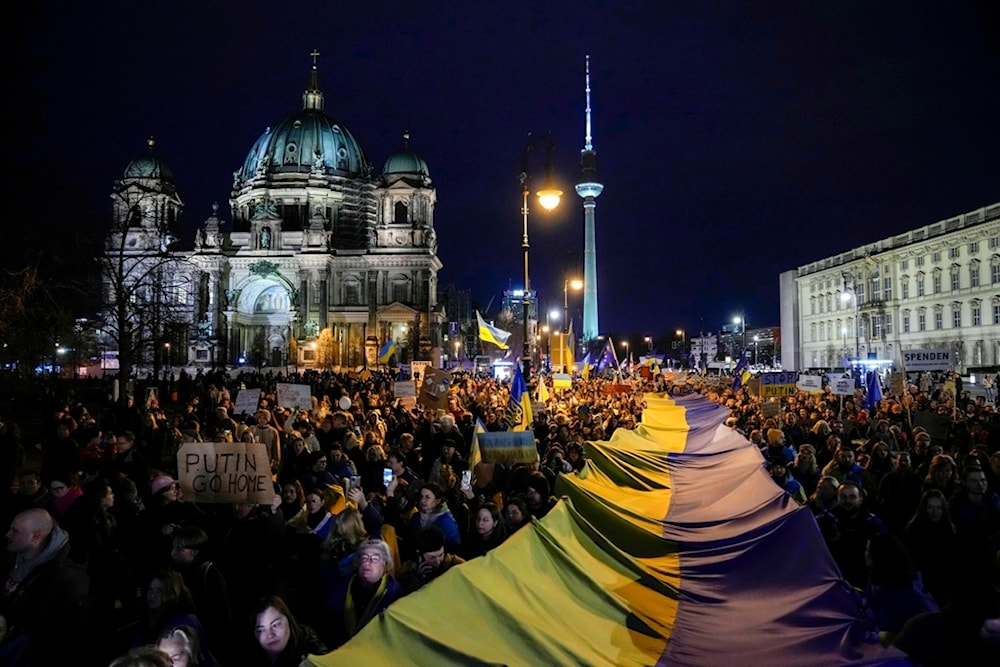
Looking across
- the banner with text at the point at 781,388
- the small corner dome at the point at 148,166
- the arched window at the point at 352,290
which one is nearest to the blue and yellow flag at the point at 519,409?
the banner with text at the point at 781,388

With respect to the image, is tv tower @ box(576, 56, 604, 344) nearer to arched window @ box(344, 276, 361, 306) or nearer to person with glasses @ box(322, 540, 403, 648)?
arched window @ box(344, 276, 361, 306)

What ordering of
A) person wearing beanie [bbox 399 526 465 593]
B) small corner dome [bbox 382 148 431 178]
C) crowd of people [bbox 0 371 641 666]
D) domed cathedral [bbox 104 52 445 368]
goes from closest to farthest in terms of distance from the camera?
crowd of people [bbox 0 371 641 666]
person wearing beanie [bbox 399 526 465 593]
domed cathedral [bbox 104 52 445 368]
small corner dome [bbox 382 148 431 178]

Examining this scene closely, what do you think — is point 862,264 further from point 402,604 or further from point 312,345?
point 402,604

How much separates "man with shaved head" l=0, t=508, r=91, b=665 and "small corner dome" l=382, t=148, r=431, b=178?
8888cm

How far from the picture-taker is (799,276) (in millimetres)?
91438

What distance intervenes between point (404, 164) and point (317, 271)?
59.9 feet

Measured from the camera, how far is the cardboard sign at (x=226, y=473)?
7.33m

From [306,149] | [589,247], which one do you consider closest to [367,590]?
[306,149]

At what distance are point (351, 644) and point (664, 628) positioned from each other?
265 cm

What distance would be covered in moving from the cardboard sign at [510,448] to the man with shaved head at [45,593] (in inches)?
241

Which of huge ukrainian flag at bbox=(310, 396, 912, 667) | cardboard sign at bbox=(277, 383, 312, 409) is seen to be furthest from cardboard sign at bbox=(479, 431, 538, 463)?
cardboard sign at bbox=(277, 383, 312, 409)

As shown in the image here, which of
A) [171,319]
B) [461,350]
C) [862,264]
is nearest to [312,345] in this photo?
[461,350]

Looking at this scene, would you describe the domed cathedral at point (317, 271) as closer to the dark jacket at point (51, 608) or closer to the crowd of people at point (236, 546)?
the crowd of people at point (236, 546)

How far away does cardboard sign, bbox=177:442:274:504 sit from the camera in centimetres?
733
